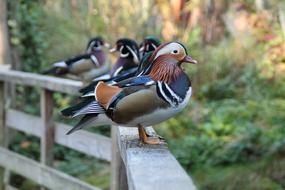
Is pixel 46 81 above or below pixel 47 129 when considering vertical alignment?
above

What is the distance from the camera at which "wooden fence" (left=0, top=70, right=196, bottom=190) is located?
1.64m

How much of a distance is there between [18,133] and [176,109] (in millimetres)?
5057

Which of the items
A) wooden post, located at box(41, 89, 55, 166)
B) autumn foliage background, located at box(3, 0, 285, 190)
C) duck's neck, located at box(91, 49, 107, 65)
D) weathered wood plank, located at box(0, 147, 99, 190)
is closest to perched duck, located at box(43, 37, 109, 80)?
duck's neck, located at box(91, 49, 107, 65)

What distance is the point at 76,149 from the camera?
459cm

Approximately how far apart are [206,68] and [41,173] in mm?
5441

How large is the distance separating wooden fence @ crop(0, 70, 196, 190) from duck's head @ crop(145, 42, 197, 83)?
0.25 metres

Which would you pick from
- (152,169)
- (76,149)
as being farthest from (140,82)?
(76,149)

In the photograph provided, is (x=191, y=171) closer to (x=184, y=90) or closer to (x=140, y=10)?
(x=184, y=90)

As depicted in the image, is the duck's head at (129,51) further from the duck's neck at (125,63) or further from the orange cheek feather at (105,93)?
the orange cheek feather at (105,93)

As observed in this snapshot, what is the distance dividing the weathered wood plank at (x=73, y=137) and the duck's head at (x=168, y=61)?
1.82m

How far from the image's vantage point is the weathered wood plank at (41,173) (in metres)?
4.32

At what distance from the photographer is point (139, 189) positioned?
58.0 inches

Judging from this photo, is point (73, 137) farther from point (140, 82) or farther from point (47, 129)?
point (140, 82)

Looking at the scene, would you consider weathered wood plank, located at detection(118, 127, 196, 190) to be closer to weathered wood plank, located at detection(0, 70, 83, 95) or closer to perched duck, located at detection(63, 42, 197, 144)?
perched duck, located at detection(63, 42, 197, 144)
